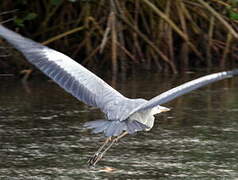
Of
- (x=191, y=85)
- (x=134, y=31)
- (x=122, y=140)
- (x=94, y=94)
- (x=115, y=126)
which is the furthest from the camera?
(x=134, y=31)

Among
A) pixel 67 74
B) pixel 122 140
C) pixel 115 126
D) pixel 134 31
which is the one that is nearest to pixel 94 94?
pixel 67 74

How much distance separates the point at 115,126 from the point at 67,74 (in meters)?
0.77

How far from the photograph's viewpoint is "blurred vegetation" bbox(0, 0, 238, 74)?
29.0 ft

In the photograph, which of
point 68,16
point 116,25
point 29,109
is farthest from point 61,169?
point 68,16

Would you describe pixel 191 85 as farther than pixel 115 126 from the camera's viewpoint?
No

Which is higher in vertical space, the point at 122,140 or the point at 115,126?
the point at 115,126

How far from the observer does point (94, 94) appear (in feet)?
17.3

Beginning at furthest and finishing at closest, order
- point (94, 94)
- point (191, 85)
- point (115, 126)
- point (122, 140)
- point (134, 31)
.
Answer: point (134, 31)
point (122, 140)
point (94, 94)
point (115, 126)
point (191, 85)

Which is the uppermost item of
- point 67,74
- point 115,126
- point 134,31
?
point 134,31

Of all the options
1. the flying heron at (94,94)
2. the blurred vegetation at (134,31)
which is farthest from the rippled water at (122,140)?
the blurred vegetation at (134,31)

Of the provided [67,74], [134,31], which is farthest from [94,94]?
[134,31]

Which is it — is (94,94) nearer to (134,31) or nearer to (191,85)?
(191,85)

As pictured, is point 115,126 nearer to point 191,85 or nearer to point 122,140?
point 191,85

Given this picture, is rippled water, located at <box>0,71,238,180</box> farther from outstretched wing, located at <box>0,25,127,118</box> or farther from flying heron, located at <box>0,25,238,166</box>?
outstretched wing, located at <box>0,25,127,118</box>
